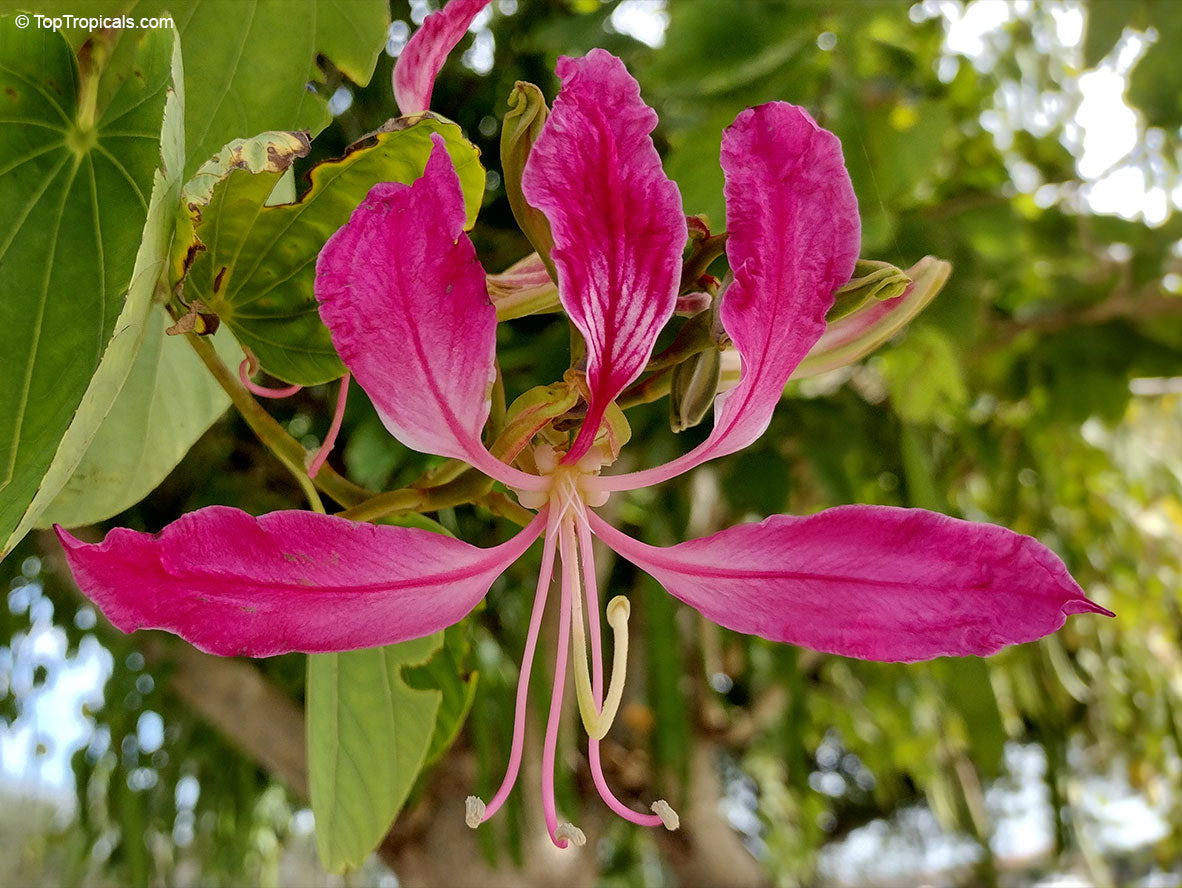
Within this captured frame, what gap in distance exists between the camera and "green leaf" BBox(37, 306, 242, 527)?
1.27 feet

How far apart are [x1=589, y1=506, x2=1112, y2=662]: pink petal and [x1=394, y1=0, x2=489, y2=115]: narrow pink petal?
17cm

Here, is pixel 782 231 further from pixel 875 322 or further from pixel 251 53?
pixel 251 53

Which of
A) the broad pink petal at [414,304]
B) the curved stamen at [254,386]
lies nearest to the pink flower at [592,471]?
the broad pink petal at [414,304]

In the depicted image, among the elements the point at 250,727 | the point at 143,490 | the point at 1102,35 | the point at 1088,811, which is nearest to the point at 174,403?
the point at 143,490

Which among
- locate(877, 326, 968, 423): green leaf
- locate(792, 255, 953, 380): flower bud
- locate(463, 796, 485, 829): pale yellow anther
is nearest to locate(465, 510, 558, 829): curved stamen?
locate(463, 796, 485, 829): pale yellow anther

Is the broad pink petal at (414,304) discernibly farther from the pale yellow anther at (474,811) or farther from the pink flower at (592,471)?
the pale yellow anther at (474,811)

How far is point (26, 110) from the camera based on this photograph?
33 cm

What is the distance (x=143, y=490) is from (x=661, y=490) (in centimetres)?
96

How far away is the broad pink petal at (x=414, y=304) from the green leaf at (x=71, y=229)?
67mm

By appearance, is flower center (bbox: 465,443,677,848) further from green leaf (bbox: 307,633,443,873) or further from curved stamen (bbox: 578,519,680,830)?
green leaf (bbox: 307,633,443,873)

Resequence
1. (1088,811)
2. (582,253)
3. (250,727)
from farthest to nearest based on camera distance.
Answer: (1088,811), (250,727), (582,253)

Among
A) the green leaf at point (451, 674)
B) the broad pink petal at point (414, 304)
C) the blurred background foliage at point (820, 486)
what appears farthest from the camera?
the blurred background foliage at point (820, 486)

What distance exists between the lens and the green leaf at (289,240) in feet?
1.02

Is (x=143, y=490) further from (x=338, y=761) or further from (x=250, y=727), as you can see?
(x=250, y=727)
